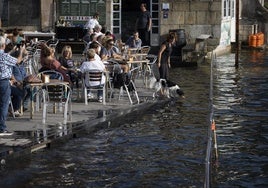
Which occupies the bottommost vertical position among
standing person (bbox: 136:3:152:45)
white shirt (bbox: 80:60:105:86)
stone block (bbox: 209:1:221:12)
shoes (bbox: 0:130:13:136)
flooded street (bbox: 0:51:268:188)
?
flooded street (bbox: 0:51:268:188)

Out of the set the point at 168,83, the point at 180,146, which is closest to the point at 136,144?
the point at 180,146

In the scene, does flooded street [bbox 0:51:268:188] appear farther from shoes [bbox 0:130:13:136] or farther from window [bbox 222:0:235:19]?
window [bbox 222:0:235:19]

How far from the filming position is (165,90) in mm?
20359

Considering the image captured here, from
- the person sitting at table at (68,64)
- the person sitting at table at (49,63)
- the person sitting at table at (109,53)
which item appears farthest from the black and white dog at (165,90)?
the person sitting at table at (49,63)

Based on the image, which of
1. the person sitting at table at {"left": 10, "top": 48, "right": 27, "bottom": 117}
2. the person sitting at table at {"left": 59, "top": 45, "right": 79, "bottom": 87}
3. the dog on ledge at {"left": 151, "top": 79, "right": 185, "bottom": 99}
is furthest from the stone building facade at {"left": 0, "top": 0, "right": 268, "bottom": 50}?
the person sitting at table at {"left": 10, "top": 48, "right": 27, "bottom": 117}

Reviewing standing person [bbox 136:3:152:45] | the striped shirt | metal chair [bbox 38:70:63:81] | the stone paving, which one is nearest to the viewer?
the stone paving

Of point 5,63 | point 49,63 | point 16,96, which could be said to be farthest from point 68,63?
point 5,63

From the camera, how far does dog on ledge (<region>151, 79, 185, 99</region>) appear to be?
20156mm

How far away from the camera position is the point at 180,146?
14406 millimetres

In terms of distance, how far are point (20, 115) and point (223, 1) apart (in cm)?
1969

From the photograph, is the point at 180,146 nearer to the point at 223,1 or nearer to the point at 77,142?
the point at 77,142

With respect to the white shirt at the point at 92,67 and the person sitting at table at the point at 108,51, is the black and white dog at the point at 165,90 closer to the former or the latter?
the person sitting at table at the point at 108,51

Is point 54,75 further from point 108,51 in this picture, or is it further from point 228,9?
point 228,9

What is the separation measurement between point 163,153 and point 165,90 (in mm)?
6666
